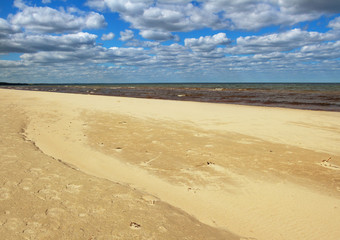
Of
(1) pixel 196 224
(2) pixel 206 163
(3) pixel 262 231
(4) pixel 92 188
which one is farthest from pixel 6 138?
(3) pixel 262 231

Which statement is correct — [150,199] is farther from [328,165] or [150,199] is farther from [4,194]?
[328,165]

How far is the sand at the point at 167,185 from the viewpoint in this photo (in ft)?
8.86

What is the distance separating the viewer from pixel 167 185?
3.99 m

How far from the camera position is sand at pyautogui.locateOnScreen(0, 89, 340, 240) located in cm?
270

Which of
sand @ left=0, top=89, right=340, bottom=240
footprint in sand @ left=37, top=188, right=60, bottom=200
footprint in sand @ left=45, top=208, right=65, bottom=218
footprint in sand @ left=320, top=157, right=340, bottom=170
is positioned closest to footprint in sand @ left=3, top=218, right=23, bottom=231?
sand @ left=0, top=89, right=340, bottom=240

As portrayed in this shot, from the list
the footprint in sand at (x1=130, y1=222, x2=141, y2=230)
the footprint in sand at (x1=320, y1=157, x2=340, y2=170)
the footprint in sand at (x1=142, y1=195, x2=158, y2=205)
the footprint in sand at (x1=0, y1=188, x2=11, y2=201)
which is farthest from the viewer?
the footprint in sand at (x1=320, y1=157, x2=340, y2=170)

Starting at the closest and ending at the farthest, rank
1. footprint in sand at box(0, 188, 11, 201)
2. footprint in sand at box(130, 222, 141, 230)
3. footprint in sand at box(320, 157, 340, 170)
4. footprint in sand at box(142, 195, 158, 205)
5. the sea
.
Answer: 1. footprint in sand at box(130, 222, 141, 230)
2. footprint in sand at box(0, 188, 11, 201)
3. footprint in sand at box(142, 195, 158, 205)
4. footprint in sand at box(320, 157, 340, 170)
5. the sea

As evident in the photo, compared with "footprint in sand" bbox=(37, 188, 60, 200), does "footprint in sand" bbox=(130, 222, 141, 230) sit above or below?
below

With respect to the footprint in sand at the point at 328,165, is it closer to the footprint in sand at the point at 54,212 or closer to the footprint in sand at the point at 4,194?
the footprint in sand at the point at 54,212

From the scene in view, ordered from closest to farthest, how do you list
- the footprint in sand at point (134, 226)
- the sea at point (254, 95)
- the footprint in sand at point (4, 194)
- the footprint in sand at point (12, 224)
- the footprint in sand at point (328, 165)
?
the footprint in sand at point (12, 224), the footprint in sand at point (134, 226), the footprint in sand at point (4, 194), the footprint in sand at point (328, 165), the sea at point (254, 95)

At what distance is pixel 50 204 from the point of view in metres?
2.92

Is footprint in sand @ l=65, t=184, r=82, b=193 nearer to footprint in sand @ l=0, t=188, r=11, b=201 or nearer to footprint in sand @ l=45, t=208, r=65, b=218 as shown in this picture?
footprint in sand @ l=45, t=208, r=65, b=218

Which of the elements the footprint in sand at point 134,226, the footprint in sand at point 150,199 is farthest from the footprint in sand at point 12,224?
the footprint in sand at point 150,199

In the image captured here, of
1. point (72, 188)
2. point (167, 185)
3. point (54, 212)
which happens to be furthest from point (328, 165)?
point (54, 212)
